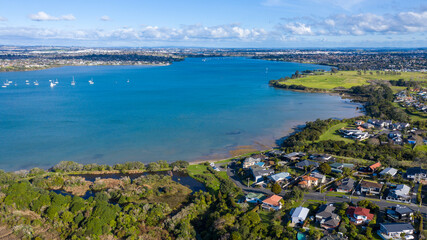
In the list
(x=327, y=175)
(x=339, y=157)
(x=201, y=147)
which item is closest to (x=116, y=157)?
(x=201, y=147)

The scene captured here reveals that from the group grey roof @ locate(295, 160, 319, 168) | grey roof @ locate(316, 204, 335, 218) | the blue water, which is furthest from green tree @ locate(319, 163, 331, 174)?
the blue water

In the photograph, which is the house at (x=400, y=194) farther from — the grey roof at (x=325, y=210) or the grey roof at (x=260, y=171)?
the grey roof at (x=260, y=171)

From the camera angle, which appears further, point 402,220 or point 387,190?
point 387,190

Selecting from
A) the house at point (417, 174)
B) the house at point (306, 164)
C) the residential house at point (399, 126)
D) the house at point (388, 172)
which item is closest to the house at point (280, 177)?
the house at point (306, 164)

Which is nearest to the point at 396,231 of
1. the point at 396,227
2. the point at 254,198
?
the point at 396,227

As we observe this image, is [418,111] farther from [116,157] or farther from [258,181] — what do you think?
[116,157]

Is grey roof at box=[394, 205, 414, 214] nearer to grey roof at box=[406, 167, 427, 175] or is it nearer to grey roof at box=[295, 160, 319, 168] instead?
grey roof at box=[406, 167, 427, 175]
